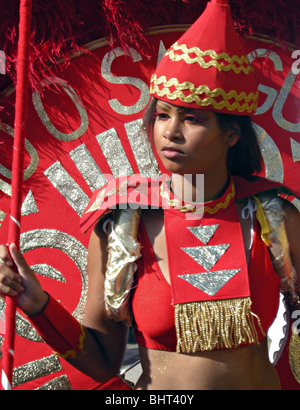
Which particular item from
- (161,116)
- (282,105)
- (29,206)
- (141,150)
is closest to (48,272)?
(29,206)

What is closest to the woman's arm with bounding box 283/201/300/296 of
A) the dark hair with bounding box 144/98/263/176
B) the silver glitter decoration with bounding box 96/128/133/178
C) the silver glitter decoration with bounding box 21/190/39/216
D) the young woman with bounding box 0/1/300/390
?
the young woman with bounding box 0/1/300/390

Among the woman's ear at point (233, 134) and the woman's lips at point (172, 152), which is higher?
the woman's ear at point (233, 134)

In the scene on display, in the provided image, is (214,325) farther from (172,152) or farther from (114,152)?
(114,152)

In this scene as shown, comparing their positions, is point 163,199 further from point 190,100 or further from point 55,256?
point 55,256

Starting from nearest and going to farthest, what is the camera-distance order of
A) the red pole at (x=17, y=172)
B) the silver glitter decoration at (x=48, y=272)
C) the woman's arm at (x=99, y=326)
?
the red pole at (x=17, y=172) < the woman's arm at (x=99, y=326) < the silver glitter decoration at (x=48, y=272)

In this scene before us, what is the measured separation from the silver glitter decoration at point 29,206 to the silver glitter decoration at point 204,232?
0.66 m

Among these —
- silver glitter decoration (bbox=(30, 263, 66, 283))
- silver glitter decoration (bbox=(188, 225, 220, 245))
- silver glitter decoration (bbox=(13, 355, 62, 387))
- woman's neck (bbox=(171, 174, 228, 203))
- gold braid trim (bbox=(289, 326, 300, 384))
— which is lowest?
silver glitter decoration (bbox=(13, 355, 62, 387))

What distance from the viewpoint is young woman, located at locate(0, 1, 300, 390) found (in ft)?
5.51

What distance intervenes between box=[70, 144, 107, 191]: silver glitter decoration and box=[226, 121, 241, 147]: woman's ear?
0.61m

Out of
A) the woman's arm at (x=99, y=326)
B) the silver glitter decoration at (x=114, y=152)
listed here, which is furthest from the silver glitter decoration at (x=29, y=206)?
the woman's arm at (x=99, y=326)

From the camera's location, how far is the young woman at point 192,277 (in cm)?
168

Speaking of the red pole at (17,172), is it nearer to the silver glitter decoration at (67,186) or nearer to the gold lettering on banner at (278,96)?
the silver glitter decoration at (67,186)

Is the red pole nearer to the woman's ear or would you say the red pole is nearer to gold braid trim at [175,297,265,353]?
gold braid trim at [175,297,265,353]
